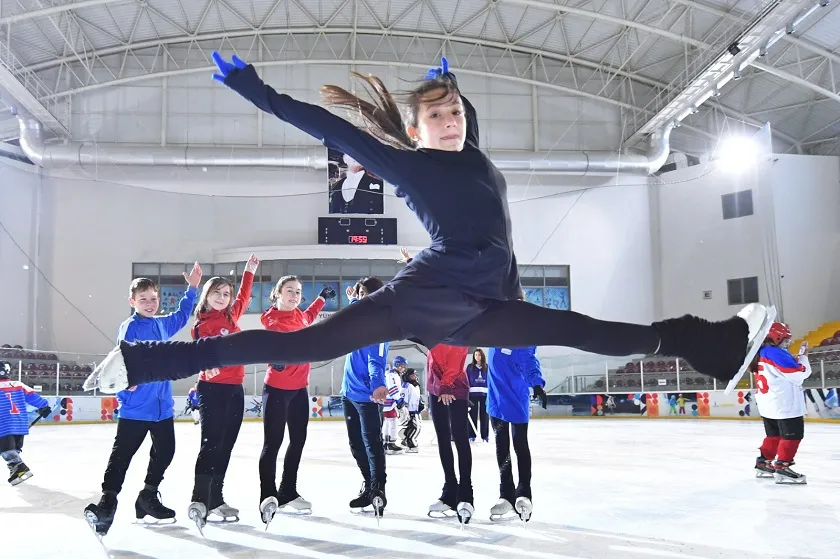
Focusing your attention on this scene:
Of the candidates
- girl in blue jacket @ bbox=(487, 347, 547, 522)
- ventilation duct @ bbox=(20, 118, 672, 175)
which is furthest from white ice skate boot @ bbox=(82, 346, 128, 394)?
ventilation duct @ bbox=(20, 118, 672, 175)

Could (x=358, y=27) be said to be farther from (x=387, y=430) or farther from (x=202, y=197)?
(x=387, y=430)

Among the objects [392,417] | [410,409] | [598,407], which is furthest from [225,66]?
[598,407]

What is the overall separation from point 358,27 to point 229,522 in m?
20.9

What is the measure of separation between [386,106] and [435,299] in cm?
77

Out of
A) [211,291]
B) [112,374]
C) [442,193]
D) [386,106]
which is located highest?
[386,106]

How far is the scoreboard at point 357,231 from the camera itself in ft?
75.0

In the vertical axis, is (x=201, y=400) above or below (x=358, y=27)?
below

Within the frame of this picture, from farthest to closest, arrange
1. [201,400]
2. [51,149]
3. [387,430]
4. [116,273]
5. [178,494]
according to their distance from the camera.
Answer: [116,273] < [51,149] < [387,430] < [178,494] < [201,400]

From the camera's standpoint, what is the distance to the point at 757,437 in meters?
10.8

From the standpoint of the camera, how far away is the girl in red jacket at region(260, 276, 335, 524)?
171 inches

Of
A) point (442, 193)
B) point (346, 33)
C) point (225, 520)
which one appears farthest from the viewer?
point (346, 33)

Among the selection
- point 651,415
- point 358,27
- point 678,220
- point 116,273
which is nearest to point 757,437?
point 651,415

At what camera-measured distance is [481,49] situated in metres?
23.1

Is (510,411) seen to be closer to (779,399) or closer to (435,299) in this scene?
(435,299)
